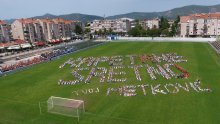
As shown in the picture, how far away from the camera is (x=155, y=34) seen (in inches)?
5271

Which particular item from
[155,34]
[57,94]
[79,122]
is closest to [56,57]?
[57,94]

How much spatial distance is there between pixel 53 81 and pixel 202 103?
2486 centimetres

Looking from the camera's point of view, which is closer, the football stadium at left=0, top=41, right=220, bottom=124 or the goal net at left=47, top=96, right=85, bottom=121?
the football stadium at left=0, top=41, right=220, bottom=124

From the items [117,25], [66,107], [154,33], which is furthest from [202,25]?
[66,107]

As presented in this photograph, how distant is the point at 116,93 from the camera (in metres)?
33.5

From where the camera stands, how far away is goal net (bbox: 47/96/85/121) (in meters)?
26.9

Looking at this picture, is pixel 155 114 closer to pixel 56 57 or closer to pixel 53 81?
pixel 53 81

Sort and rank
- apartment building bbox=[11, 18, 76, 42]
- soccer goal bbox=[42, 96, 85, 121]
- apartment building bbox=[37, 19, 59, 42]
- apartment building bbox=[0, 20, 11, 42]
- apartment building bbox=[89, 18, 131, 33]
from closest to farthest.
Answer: soccer goal bbox=[42, 96, 85, 121] → apartment building bbox=[0, 20, 11, 42] → apartment building bbox=[11, 18, 76, 42] → apartment building bbox=[37, 19, 59, 42] → apartment building bbox=[89, 18, 131, 33]

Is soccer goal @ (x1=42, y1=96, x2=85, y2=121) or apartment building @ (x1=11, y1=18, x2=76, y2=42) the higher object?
apartment building @ (x1=11, y1=18, x2=76, y2=42)

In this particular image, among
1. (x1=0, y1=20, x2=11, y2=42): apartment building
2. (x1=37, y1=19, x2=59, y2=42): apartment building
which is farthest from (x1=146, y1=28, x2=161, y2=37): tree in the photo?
(x1=0, y1=20, x2=11, y2=42): apartment building

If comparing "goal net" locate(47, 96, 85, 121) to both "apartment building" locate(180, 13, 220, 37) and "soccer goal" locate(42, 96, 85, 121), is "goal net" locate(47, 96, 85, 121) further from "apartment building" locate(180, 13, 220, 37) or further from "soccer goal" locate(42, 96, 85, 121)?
"apartment building" locate(180, 13, 220, 37)

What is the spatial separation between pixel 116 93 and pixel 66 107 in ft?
27.7

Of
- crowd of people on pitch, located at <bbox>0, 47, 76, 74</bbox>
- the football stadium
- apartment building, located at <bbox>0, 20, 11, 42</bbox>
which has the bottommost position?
the football stadium

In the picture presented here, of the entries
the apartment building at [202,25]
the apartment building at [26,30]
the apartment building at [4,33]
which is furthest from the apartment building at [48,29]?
the apartment building at [202,25]
